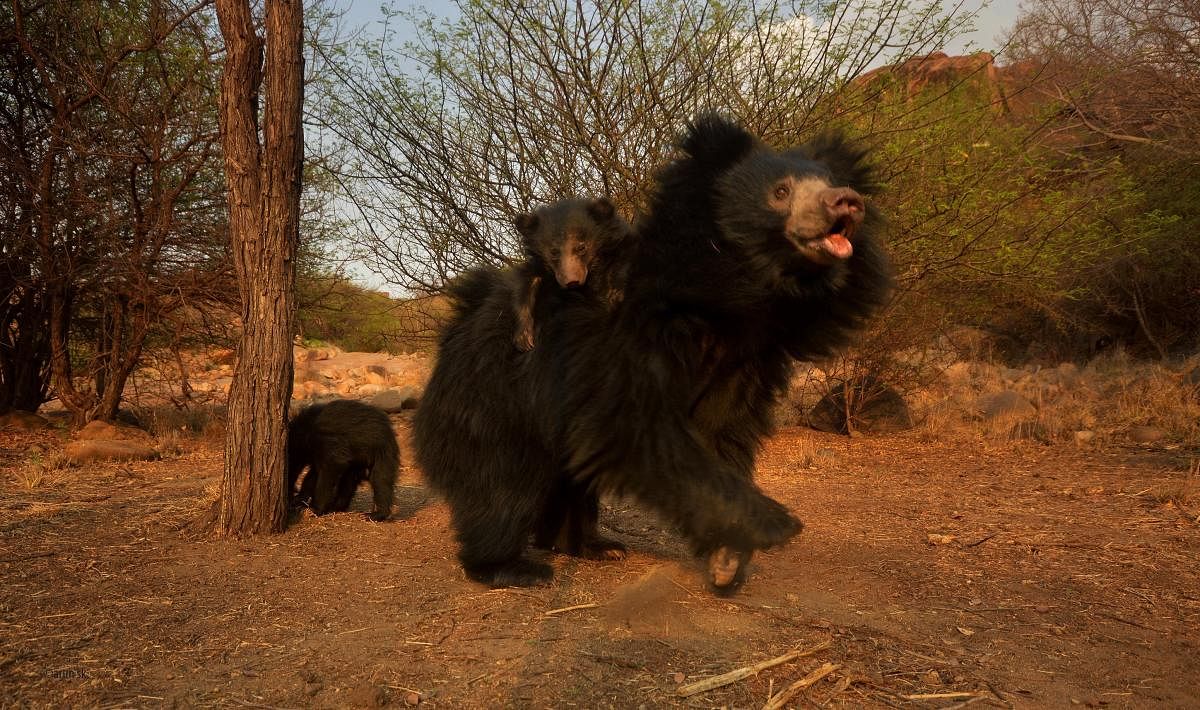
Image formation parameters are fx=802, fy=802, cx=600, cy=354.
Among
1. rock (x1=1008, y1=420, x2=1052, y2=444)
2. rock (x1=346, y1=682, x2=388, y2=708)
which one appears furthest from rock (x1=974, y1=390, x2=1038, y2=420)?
rock (x1=346, y1=682, x2=388, y2=708)

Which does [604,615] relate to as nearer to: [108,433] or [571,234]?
[571,234]

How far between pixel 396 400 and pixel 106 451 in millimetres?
5464

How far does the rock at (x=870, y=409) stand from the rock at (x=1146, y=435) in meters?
2.48

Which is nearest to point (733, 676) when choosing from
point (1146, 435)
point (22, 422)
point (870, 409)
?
point (1146, 435)

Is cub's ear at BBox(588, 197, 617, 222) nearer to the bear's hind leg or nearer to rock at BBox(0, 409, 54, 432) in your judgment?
the bear's hind leg

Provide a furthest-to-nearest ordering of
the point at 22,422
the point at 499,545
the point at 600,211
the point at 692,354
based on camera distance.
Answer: the point at 22,422, the point at 600,211, the point at 499,545, the point at 692,354

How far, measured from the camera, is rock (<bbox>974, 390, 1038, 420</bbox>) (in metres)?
9.90

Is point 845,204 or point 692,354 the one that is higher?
point 845,204

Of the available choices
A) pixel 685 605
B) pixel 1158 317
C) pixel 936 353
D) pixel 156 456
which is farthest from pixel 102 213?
pixel 1158 317

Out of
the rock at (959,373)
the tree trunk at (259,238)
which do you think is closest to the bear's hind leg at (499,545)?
the tree trunk at (259,238)

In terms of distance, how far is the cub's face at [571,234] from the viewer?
382 cm

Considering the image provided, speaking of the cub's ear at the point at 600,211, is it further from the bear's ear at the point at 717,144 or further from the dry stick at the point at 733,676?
the dry stick at the point at 733,676

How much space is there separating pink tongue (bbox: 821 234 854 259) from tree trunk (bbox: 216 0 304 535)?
291cm

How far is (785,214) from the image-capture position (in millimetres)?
3008
